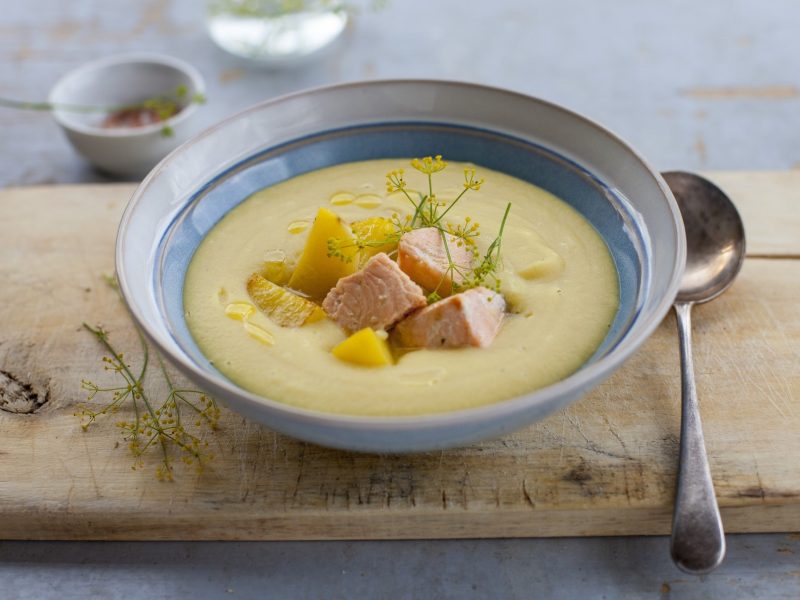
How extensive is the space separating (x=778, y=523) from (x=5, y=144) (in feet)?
12.2

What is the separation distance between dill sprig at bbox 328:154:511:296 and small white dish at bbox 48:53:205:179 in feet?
4.84

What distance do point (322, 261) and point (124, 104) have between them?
7.13ft

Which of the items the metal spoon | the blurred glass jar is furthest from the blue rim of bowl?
the blurred glass jar

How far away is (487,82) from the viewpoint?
14.9 feet

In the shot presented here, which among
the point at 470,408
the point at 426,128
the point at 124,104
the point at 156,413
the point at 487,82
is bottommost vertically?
the point at 124,104

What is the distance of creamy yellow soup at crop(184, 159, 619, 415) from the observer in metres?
2.10

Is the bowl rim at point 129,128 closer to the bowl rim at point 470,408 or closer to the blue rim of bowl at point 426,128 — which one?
the blue rim of bowl at point 426,128

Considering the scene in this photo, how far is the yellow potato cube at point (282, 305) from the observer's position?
2.34 m

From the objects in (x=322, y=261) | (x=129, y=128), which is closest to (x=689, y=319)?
(x=322, y=261)

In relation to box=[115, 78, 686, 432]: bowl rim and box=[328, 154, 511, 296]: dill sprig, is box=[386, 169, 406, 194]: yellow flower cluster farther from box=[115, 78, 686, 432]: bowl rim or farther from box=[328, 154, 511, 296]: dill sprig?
box=[115, 78, 686, 432]: bowl rim

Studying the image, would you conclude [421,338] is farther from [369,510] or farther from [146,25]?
[146,25]

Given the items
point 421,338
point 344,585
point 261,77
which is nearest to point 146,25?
point 261,77

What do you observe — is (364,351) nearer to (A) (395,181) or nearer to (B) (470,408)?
(B) (470,408)

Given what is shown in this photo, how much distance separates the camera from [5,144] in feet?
13.8
